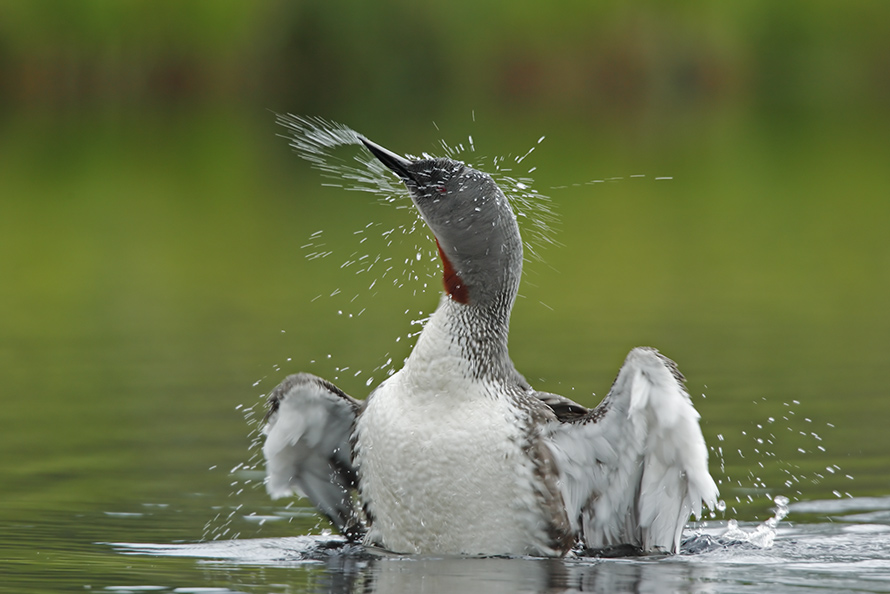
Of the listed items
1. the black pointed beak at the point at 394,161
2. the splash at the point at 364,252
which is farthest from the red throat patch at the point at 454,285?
the black pointed beak at the point at 394,161

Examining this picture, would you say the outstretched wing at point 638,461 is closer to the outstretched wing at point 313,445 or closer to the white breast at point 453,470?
the white breast at point 453,470

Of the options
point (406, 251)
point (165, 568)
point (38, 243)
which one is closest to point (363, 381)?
point (165, 568)

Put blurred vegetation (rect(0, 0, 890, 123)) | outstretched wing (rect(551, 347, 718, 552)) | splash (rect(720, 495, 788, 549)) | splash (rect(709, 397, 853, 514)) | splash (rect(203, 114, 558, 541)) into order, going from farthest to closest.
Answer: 1. blurred vegetation (rect(0, 0, 890, 123))
2. splash (rect(709, 397, 853, 514))
3. splash (rect(203, 114, 558, 541))
4. splash (rect(720, 495, 788, 549))
5. outstretched wing (rect(551, 347, 718, 552))

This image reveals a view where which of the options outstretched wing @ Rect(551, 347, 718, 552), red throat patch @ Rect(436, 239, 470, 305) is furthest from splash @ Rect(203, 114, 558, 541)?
outstretched wing @ Rect(551, 347, 718, 552)

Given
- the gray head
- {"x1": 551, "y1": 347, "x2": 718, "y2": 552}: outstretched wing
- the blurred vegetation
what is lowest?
{"x1": 551, "y1": 347, "x2": 718, "y2": 552}: outstretched wing

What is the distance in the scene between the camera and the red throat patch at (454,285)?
A: 7.58 meters

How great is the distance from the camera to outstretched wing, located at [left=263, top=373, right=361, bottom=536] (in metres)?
7.57

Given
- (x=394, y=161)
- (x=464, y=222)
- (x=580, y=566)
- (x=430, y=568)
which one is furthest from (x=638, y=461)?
(x=394, y=161)

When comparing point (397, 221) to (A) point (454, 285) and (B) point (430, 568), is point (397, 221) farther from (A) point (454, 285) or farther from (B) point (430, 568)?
(B) point (430, 568)

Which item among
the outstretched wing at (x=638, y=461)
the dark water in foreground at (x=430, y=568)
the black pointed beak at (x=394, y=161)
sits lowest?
the dark water in foreground at (x=430, y=568)

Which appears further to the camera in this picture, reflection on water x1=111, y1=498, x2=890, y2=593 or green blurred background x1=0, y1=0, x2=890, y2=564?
green blurred background x1=0, y1=0, x2=890, y2=564

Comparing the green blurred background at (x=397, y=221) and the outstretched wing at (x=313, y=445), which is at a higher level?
the green blurred background at (x=397, y=221)

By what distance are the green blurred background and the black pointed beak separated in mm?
2300

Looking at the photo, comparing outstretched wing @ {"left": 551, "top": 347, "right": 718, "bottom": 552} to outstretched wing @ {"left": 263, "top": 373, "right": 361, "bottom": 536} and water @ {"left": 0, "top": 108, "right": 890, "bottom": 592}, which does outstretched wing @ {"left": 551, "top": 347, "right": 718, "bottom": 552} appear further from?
outstretched wing @ {"left": 263, "top": 373, "right": 361, "bottom": 536}
